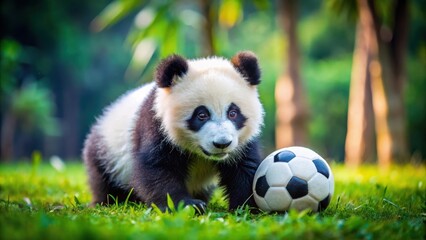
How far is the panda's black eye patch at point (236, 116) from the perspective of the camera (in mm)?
3939

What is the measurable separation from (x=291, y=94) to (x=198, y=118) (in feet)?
24.8

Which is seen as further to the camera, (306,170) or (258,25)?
(258,25)

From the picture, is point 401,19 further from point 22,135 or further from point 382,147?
point 22,135

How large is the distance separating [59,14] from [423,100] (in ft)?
49.8

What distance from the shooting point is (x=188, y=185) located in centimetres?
436

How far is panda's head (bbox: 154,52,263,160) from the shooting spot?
383 cm

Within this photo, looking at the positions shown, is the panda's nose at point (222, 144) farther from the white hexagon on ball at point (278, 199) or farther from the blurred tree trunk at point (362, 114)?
the blurred tree trunk at point (362, 114)

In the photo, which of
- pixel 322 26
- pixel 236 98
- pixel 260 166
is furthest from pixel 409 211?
pixel 322 26

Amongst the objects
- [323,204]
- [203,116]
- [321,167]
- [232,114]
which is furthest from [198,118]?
[323,204]

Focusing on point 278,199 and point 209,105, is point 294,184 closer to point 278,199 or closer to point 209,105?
point 278,199

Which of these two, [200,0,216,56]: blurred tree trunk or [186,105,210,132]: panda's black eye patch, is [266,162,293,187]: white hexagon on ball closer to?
[186,105,210,132]: panda's black eye patch

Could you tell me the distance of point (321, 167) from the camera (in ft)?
13.0

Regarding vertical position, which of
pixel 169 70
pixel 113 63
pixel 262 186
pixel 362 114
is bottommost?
pixel 362 114

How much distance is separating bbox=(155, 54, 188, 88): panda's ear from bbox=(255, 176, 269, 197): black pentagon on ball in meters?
0.97
